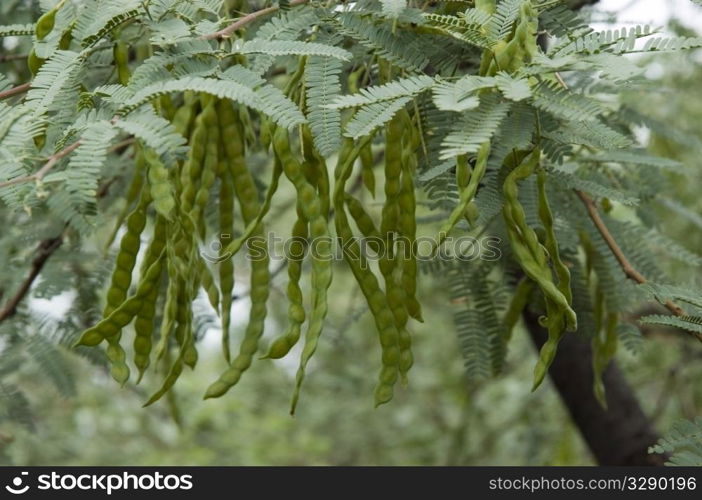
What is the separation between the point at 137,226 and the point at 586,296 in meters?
1.00

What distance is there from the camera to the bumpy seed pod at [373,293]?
150 cm

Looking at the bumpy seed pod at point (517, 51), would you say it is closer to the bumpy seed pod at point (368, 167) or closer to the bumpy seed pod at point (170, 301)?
the bumpy seed pod at point (368, 167)

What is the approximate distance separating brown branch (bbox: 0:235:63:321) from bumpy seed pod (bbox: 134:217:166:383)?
2.07 feet

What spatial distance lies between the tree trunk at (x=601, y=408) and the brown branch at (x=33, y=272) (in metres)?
1.22

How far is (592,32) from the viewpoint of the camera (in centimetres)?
134

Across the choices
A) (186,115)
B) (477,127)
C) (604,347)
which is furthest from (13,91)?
(604,347)

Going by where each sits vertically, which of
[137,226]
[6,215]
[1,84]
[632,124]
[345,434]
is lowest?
[345,434]

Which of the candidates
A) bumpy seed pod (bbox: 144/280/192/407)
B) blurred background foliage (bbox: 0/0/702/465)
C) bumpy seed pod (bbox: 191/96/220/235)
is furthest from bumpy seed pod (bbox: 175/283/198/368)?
blurred background foliage (bbox: 0/0/702/465)

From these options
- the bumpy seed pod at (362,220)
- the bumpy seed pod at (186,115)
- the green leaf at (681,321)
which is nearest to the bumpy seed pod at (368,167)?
the bumpy seed pod at (362,220)

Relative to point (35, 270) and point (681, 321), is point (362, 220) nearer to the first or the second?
point (681, 321)

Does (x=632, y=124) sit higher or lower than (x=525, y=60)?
lower

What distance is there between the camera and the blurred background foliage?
356cm
